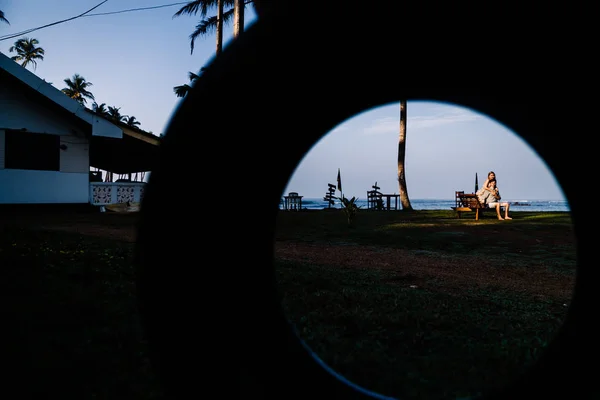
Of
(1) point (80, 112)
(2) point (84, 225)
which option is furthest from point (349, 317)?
(1) point (80, 112)

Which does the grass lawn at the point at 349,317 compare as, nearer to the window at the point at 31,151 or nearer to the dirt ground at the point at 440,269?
the dirt ground at the point at 440,269

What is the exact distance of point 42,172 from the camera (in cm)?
1641

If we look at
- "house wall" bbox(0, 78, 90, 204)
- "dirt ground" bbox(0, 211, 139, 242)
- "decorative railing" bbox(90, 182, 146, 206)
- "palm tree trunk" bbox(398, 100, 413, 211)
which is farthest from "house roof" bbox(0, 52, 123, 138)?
"palm tree trunk" bbox(398, 100, 413, 211)

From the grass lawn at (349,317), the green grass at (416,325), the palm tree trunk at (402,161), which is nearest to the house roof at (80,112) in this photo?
the grass lawn at (349,317)

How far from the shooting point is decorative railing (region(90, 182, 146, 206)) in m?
17.8

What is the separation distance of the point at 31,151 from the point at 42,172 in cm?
101

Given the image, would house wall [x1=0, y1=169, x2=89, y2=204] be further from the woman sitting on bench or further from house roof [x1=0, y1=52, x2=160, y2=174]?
the woman sitting on bench

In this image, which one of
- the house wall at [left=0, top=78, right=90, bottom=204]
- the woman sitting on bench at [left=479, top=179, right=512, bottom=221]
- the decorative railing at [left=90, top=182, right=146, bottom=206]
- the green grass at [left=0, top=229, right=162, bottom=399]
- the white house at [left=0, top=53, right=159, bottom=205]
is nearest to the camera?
the green grass at [left=0, top=229, right=162, bottom=399]

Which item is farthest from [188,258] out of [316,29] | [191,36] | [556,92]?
[191,36]

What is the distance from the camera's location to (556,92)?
924mm

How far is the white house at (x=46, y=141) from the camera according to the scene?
15.5m

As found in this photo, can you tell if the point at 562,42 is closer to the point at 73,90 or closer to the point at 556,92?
the point at 556,92

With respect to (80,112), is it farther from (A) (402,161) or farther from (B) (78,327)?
(A) (402,161)

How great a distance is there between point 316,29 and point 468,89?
46cm
